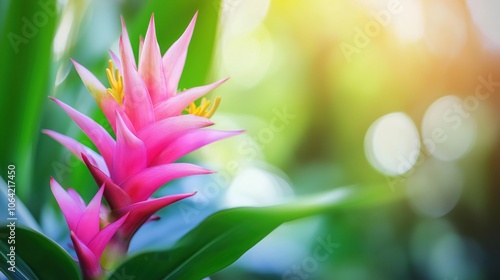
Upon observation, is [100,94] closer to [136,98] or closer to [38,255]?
[136,98]

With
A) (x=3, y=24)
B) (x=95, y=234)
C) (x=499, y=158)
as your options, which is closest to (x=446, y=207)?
(x=499, y=158)

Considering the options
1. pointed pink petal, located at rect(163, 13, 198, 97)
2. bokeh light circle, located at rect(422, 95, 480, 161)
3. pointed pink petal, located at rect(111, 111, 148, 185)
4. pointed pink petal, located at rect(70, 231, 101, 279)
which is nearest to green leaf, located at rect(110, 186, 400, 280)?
pointed pink petal, located at rect(70, 231, 101, 279)

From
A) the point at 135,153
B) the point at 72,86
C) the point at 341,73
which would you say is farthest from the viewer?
the point at 341,73

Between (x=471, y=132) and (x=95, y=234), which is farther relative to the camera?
(x=471, y=132)

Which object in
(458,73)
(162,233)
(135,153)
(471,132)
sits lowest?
(162,233)

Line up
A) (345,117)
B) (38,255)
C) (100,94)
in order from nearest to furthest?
(38,255), (100,94), (345,117)

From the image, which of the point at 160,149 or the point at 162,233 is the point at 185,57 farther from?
the point at 162,233

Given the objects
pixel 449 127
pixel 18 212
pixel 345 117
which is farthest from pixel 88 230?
pixel 449 127

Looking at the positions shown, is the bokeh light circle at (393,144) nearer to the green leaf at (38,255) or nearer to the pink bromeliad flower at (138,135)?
the pink bromeliad flower at (138,135)
